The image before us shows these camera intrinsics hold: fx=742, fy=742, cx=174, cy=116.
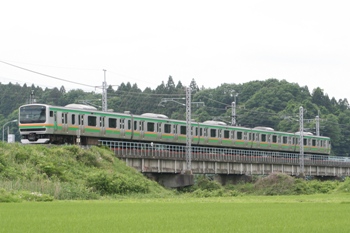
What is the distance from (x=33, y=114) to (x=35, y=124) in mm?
866

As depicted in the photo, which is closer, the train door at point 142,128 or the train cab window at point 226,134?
the train door at point 142,128

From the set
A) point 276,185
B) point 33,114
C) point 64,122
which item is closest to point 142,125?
point 64,122

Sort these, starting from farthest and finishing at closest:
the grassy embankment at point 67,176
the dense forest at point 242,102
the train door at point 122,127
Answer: the dense forest at point 242,102, the train door at point 122,127, the grassy embankment at point 67,176

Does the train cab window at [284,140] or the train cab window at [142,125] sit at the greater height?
the train cab window at [142,125]

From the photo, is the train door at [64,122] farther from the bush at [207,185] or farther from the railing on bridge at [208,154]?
the bush at [207,185]

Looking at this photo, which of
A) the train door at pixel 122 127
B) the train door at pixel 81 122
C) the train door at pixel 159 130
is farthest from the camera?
the train door at pixel 159 130

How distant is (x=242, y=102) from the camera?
136875 millimetres

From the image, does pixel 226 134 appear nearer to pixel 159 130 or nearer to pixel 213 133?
pixel 213 133

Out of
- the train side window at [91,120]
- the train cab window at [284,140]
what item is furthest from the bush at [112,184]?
the train cab window at [284,140]

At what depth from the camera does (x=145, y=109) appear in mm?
129625

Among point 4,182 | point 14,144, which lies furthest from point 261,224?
point 14,144

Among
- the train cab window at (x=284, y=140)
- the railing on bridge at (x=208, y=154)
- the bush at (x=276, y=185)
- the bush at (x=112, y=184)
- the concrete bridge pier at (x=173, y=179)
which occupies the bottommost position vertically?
the bush at (x=276, y=185)

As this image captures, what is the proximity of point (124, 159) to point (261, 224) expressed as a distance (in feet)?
117

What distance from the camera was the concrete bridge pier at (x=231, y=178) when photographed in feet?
233
